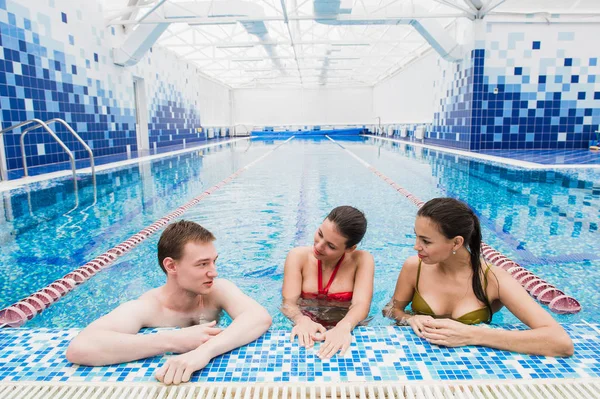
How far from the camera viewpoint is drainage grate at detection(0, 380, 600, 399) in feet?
4.07

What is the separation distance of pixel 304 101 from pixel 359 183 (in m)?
23.7

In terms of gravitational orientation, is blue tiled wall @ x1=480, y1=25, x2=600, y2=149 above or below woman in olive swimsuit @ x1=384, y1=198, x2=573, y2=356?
above

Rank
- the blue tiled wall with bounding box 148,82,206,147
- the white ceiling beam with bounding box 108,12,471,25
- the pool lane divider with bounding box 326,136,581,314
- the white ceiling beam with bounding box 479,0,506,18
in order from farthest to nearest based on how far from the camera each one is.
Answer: the blue tiled wall with bounding box 148,82,206,147 < the white ceiling beam with bounding box 108,12,471,25 < the white ceiling beam with bounding box 479,0,506,18 < the pool lane divider with bounding box 326,136,581,314

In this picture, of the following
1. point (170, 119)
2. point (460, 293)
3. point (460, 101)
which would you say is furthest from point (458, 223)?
point (170, 119)

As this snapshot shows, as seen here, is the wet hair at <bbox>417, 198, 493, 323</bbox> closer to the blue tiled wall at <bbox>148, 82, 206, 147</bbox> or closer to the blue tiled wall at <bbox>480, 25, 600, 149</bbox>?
the blue tiled wall at <bbox>480, 25, 600, 149</bbox>

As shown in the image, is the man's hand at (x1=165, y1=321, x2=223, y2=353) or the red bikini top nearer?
the man's hand at (x1=165, y1=321, x2=223, y2=353)

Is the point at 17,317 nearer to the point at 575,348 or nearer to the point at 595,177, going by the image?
the point at 575,348

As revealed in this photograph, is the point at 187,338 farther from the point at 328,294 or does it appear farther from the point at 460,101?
the point at 460,101

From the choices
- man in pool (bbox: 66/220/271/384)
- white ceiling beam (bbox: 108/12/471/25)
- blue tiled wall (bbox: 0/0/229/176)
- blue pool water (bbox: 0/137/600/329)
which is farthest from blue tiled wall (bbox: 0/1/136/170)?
man in pool (bbox: 66/220/271/384)

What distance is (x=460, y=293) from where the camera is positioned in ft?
6.28

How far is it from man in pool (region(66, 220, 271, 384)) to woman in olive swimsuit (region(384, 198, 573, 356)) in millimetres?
694

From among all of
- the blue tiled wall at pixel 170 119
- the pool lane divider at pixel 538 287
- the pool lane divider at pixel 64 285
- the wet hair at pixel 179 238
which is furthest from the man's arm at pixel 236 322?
the blue tiled wall at pixel 170 119

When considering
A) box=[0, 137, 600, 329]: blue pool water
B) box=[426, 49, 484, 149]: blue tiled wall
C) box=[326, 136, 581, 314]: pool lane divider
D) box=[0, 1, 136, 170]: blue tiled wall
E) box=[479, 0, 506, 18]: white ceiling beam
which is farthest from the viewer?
box=[426, 49, 484, 149]: blue tiled wall

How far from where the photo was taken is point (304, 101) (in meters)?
29.7
